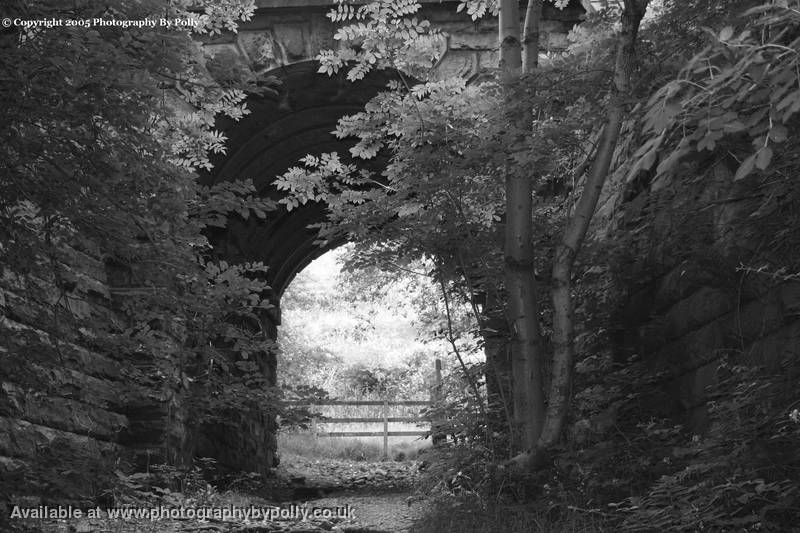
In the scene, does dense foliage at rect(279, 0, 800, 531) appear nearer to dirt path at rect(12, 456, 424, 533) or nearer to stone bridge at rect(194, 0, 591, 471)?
dirt path at rect(12, 456, 424, 533)

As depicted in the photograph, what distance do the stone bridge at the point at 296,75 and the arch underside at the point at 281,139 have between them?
1 centimetres

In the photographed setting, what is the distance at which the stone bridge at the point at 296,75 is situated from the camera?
342 inches

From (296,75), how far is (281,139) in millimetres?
2153

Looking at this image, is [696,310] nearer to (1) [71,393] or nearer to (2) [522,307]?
(2) [522,307]

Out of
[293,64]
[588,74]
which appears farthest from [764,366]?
[293,64]

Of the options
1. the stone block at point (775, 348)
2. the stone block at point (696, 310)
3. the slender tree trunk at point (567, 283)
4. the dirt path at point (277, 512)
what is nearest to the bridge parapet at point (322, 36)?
the slender tree trunk at point (567, 283)

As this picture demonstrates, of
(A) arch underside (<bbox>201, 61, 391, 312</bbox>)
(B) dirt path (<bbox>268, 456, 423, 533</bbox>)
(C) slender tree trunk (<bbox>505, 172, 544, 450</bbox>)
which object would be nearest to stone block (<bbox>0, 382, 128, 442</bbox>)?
(B) dirt path (<bbox>268, 456, 423, 533</bbox>)

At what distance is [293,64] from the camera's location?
8.81 m

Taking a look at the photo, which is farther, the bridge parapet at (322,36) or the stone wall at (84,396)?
the bridge parapet at (322,36)

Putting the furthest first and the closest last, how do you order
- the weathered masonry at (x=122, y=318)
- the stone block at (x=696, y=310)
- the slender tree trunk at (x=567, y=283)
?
the slender tree trunk at (x=567, y=283) → the stone block at (x=696, y=310) → the weathered masonry at (x=122, y=318)

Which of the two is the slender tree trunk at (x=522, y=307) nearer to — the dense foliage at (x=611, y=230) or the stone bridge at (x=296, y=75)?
the dense foliage at (x=611, y=230)

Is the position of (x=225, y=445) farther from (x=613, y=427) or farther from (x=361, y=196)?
(x=613, y=427)

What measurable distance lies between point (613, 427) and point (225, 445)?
692cm

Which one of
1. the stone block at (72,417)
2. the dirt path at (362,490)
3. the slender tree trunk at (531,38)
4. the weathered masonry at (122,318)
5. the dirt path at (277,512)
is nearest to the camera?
the weathered masonry at (122,318)
